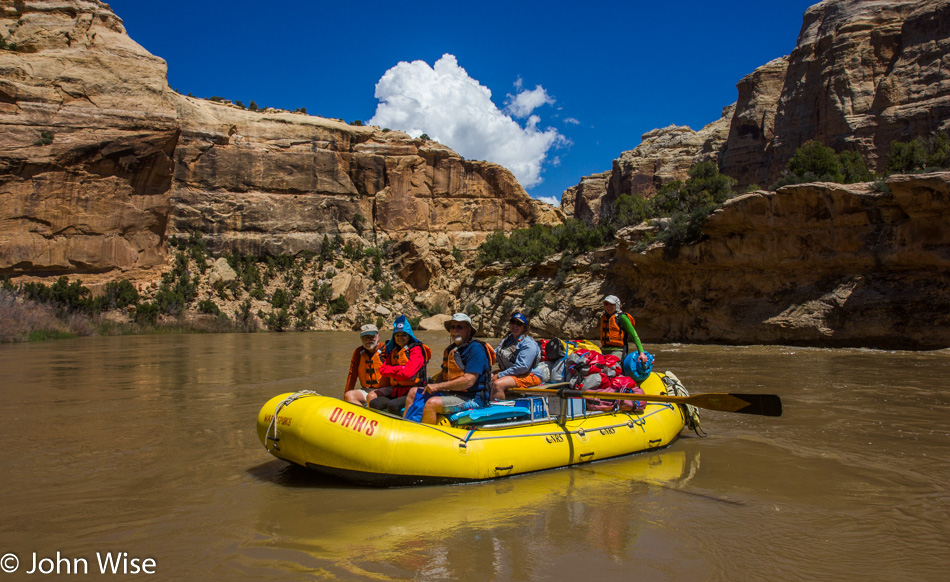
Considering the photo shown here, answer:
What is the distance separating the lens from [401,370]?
5.70 meters

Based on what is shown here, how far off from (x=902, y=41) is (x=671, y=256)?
24285mm

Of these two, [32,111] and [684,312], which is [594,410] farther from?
[32,111]

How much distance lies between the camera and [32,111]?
116ft

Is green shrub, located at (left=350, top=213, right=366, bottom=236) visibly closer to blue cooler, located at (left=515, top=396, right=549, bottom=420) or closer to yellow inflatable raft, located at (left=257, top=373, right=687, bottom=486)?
blue cooler, located at (left=515, top=396, right=549, bottom=420)

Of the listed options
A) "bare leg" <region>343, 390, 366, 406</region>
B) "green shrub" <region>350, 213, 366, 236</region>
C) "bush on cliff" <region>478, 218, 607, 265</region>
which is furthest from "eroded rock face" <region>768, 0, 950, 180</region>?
"bare leg" <region>343, 390, 366, 406</region>

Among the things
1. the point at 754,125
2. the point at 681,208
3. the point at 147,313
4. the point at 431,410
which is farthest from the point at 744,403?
the point at 754,125

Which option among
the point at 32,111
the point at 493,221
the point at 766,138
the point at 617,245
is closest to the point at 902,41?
the point at 766,138

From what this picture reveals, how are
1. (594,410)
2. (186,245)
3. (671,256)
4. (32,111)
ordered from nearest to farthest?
(594,410) < (671,256) < (32,111) < (186,245)

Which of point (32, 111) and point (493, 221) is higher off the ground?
A: point (32, 111)

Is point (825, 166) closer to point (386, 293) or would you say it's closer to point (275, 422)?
point (275, 422)

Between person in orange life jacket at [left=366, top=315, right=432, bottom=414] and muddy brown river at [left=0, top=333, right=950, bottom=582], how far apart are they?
957 mm

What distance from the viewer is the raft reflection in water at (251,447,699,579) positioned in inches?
138

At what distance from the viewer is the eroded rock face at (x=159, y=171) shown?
117 feet

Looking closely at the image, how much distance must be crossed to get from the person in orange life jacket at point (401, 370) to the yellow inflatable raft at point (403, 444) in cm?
51
